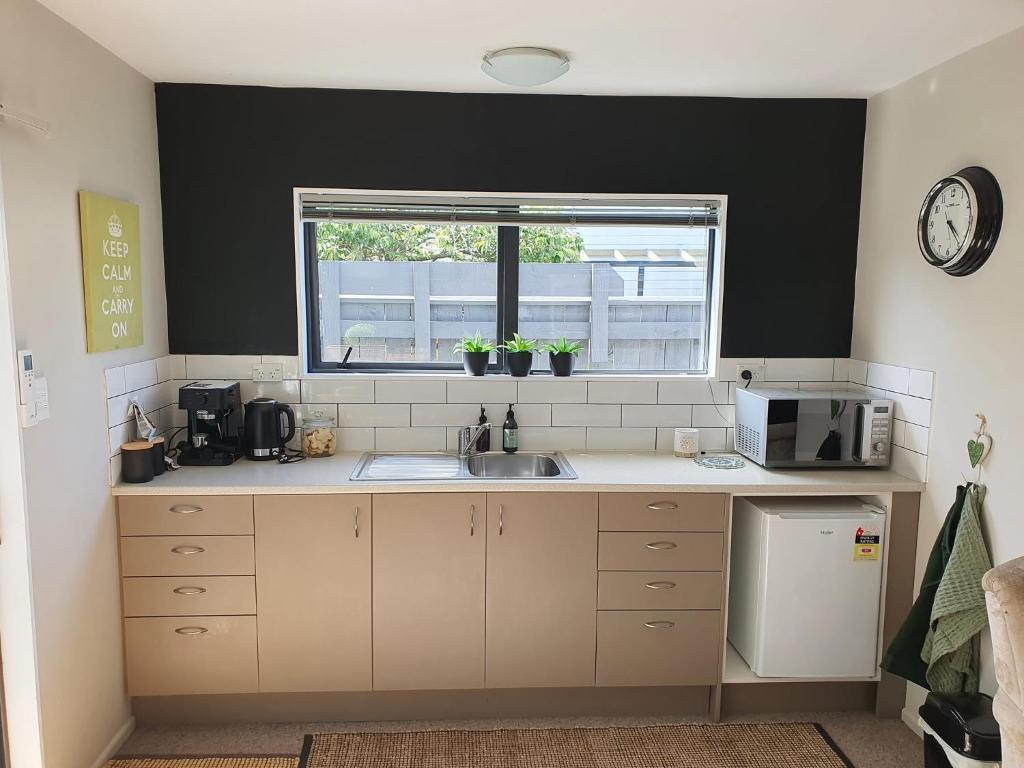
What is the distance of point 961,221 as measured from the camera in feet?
8.45

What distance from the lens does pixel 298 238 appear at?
321 cm

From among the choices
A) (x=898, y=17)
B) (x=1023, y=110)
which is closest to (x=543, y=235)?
(x=898, y=17)

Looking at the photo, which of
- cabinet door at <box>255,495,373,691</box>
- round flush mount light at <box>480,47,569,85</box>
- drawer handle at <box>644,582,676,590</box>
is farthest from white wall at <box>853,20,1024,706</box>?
cabinet door at <box>255,495,373,691</box>

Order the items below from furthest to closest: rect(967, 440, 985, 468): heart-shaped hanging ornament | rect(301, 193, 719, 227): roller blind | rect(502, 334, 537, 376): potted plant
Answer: rect(502, 334, 537, 376): potted plant
rect(301, 193, 719, 227): roller blind
rect(967, 440, 985, 468): heart-shaped hanging ornament

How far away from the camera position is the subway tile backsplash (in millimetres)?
3256

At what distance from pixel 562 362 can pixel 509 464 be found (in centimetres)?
51

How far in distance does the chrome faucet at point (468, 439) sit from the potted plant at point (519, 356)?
0.28 meters

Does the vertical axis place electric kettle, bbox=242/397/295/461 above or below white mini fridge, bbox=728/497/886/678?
above

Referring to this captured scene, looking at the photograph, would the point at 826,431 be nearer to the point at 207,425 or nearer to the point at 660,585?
the point at 660,585

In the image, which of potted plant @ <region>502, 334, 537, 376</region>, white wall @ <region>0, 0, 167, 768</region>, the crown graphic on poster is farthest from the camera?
potted plant @ <region>502, 334, 537, 376</region>

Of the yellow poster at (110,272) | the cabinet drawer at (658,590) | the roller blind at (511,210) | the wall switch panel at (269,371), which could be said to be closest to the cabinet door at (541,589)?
the cabinet drawer at (658,590)

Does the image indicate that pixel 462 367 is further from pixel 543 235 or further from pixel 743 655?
pixel 743 655

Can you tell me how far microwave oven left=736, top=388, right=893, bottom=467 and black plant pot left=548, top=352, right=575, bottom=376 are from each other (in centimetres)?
84

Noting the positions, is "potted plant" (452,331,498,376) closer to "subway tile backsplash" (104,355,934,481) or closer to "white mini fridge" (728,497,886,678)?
"subway tile backsplash" (104,355,934,481)
